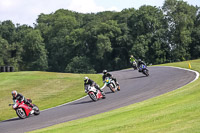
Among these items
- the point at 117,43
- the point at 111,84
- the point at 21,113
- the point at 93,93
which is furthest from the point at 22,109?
the point at 117,43

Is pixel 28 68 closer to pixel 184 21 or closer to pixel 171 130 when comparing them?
pixel 184 21

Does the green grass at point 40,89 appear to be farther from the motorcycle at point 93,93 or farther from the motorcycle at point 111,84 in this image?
the motorcycle at point 93,93

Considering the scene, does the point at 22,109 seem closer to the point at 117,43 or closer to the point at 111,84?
the point at 111,84

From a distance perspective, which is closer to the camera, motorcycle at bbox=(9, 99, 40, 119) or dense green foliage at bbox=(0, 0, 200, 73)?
motorcycle at bbox=(9, 99, 40, 119)

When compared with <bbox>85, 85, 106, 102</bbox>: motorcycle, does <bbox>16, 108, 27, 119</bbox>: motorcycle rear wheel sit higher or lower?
lower

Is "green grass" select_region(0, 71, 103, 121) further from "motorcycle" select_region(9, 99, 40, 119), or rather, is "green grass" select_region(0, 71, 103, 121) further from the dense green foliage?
the dense green foliage

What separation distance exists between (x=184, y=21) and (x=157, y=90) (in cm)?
6111

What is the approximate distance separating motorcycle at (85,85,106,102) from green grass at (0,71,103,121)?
3.09 meters

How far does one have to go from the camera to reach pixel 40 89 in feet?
111

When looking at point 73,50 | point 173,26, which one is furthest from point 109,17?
point 173,26

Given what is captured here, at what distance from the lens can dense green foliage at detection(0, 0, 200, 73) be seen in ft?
264

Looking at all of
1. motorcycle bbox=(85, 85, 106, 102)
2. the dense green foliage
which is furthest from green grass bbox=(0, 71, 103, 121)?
the dense green foliage

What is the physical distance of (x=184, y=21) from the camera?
8144 cm

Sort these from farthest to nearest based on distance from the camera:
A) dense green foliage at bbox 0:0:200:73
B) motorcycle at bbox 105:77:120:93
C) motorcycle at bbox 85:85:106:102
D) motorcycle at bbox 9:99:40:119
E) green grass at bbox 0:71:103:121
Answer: dense green foliage at bbox 0:0:200:73 < green grass at bbox 0:71:103:121 < motorcycle at bbox 105:77:120:93 < motorcycle at bbox 85:85:106:102 < motorcycle at bbox 9:99:40:119
